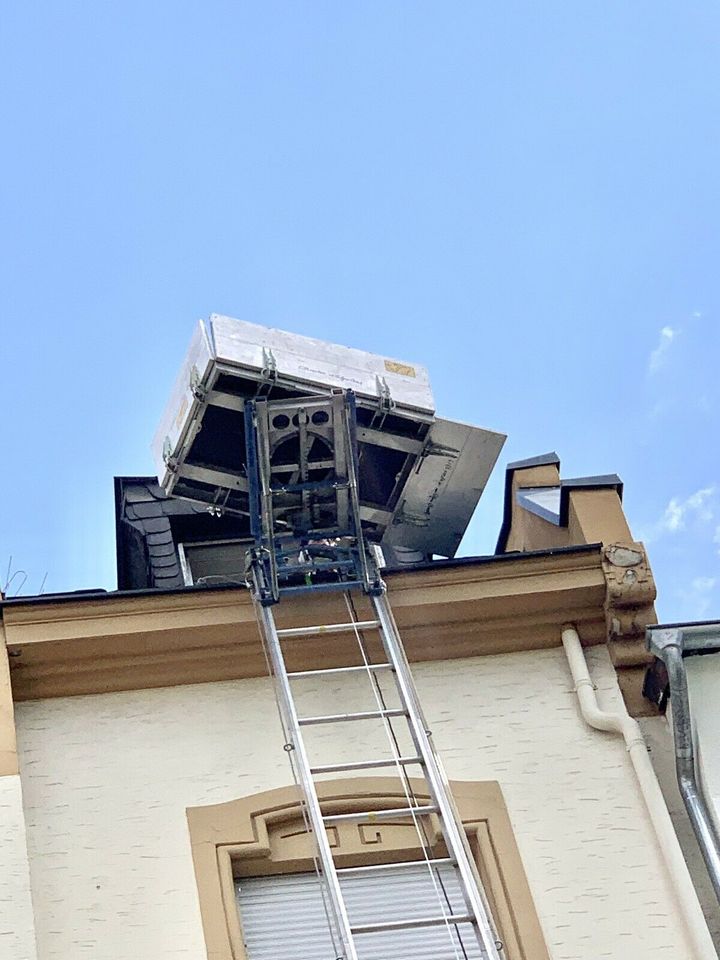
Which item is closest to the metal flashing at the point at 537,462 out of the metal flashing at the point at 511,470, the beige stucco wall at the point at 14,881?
the metal flashing at the point at 511,470

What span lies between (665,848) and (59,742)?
326 cm

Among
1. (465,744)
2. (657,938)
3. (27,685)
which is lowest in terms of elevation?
(657,938)

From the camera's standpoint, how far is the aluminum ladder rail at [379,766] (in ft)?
24.7

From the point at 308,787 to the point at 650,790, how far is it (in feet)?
6.39

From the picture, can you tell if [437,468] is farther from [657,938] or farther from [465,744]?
[657,938]

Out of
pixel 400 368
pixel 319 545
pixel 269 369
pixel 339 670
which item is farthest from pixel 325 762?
pixel 400 368

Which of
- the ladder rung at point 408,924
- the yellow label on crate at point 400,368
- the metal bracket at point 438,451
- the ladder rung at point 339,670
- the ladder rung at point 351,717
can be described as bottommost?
the ladder rung at point 408,924

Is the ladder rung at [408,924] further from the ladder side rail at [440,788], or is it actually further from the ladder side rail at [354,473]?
the ladder side rail at [354,473]

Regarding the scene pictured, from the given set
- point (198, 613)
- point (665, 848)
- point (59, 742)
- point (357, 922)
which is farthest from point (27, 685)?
point (665, 848)

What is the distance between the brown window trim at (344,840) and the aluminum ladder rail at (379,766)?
0.32 ft

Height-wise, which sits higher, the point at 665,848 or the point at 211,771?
the point at 211,771

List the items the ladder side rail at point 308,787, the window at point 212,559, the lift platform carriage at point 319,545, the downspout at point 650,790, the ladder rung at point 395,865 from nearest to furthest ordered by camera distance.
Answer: the ladder side rail at point 308,787
the ladder rung at point 395,865
the downspout at point 650,790
the lift platform carriage at point 319,545
the window at point 212,559

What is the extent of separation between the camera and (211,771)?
9.16 metres

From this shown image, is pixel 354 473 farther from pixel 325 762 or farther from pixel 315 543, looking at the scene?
pixel 325 762
